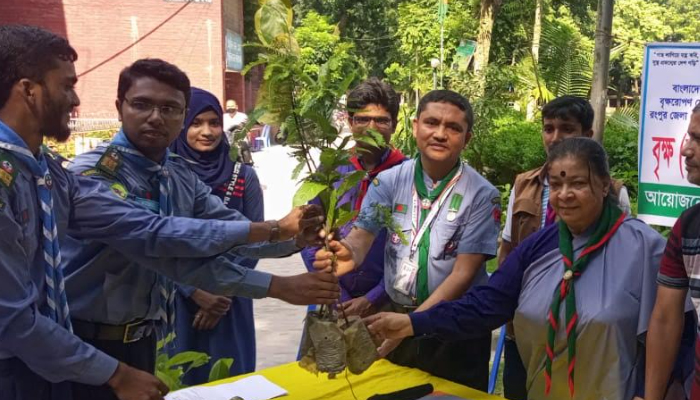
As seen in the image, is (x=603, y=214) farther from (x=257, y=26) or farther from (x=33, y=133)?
(x=33, y=133)

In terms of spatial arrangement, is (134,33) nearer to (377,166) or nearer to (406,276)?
(377,166)

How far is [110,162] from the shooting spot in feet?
7.80

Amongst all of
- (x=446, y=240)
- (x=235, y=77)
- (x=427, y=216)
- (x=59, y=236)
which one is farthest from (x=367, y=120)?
(x=235, y=77)

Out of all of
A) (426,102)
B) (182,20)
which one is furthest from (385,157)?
(182,20)

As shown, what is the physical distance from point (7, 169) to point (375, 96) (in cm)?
223

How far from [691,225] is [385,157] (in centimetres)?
180

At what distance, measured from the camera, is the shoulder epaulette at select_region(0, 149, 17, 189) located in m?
1.72

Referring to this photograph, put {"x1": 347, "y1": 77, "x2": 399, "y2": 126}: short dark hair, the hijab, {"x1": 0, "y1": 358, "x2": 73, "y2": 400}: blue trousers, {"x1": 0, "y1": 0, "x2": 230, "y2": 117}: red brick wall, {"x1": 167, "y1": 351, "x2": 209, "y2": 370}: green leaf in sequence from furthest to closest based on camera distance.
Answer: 1. {"x1": 0, "y1": 0, "x2": 230, "y2": 117}: red brick wall
2. {"x1": 347, "y1": 77, "x2": 399, "y2": 126}: short dark hair
3. the hijab
4. {"x1": 167, "y1": 351, "x2": 209, "y2": 370}: green leaf
5. {"x1": 0, "y1": 358, "x2": 73, "y2": 400}: blue trousers

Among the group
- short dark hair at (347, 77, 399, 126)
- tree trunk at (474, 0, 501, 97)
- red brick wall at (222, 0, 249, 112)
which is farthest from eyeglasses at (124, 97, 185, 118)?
red brick wall at (222, 0, 249, 112)

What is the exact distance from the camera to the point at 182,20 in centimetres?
2108

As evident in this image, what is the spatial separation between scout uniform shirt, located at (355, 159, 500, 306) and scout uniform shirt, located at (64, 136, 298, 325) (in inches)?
29.0

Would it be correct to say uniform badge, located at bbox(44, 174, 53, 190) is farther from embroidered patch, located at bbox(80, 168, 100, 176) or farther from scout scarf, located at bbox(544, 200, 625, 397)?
scout scarf, located at bbox(544, 200, 625, 397)

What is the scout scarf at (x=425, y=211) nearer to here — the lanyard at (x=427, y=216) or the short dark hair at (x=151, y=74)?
the lanyard at (x=427, y=216)

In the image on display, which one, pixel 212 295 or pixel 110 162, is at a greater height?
pixel 110 162
